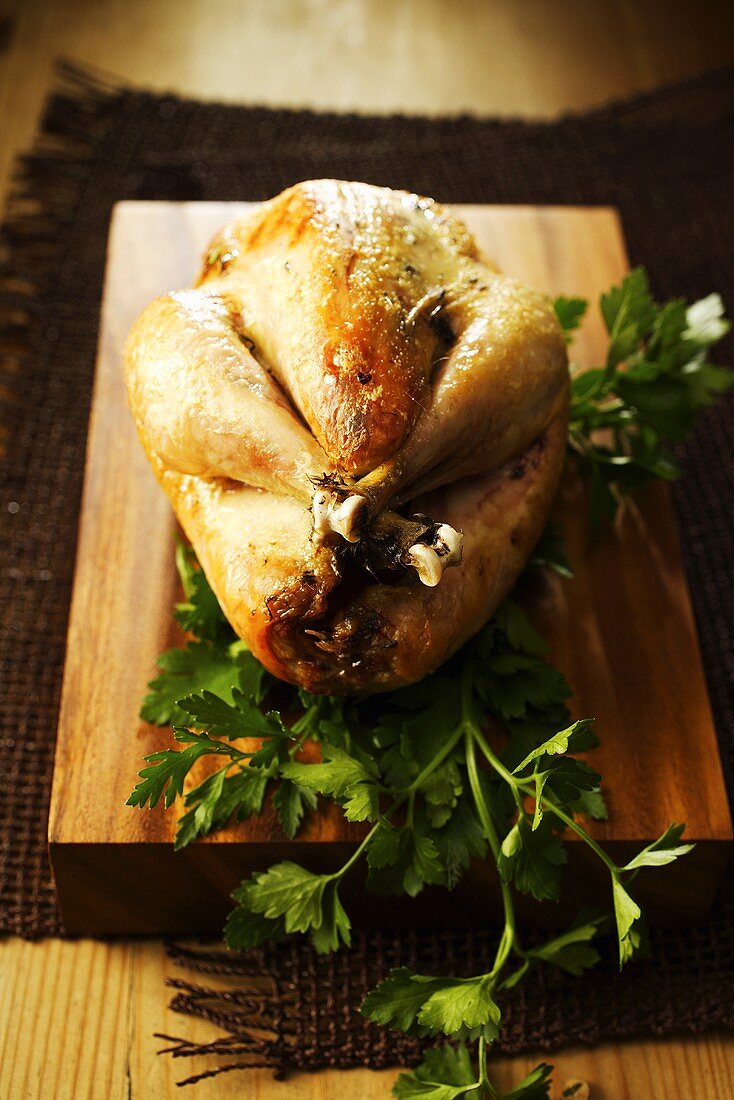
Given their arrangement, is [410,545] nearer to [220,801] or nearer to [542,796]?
[542,796]

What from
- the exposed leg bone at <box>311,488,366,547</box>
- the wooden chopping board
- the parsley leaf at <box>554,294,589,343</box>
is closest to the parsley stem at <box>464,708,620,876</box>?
the wooden chopping board

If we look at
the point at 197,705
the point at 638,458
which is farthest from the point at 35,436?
the point at 638,458

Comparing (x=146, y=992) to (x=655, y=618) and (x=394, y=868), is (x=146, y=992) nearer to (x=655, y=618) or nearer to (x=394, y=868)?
(x=394, y=868)

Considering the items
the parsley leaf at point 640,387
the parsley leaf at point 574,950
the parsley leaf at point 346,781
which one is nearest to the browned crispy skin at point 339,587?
the parsley leaf at point 346,781

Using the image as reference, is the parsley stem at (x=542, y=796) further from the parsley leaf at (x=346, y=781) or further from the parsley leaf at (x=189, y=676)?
Answer: the parsley leaf at (x=189, y=676)

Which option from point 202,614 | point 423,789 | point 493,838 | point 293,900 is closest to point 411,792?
point 423,789

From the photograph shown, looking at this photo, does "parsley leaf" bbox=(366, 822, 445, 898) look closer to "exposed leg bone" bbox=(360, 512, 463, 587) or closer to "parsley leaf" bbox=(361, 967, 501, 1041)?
"parsley leaf" bbox=(361, 967, 501, 1041)
